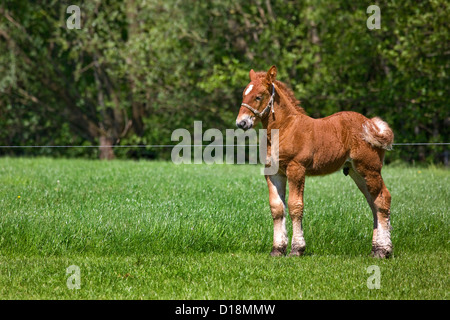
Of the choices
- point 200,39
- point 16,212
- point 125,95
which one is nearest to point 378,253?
point 16,212

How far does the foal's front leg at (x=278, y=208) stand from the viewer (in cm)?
712

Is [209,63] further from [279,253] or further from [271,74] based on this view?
[279,253]

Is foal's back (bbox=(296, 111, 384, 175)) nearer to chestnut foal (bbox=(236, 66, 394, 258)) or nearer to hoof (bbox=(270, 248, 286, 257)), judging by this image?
chestnut foal (bbox=(236, 66, 394, 258))

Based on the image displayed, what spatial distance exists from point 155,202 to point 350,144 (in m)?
3.96

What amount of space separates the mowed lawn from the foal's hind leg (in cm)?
22

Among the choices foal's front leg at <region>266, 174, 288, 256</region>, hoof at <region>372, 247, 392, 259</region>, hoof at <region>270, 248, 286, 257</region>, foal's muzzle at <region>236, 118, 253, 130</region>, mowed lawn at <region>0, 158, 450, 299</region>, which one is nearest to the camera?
mowed lawn at <region>0, 158, 450, 299</region>

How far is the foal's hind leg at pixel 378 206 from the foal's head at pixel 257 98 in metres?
1.36

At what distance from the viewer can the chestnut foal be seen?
6.84m

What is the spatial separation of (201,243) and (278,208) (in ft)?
4.87

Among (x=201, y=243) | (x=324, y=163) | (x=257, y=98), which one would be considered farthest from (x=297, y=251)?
(x=257, y=98)

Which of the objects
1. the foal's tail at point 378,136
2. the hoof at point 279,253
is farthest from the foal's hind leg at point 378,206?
the hoof at point 279,253

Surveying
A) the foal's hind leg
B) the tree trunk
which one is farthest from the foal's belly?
the tree trunk

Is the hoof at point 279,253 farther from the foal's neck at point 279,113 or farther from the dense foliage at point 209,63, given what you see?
the dense foliage at point 209,63

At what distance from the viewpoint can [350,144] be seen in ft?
23.5
